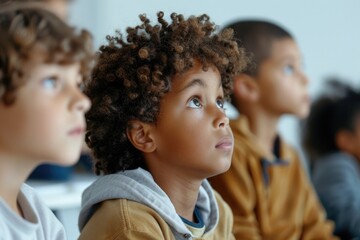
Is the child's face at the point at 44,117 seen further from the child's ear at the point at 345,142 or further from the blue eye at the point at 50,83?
the child's ear at the point at 345,142

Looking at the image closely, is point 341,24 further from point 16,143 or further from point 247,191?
point 16,143

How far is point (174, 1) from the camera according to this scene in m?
2.55

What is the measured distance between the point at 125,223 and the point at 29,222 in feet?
0.51

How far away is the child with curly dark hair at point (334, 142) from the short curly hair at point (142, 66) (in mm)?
1002

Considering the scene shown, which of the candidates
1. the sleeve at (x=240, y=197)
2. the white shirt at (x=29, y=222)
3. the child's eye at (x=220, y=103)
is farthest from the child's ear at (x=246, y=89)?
the white shirt at (x=29, y=222)

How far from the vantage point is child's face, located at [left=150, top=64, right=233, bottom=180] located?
1.03 meters

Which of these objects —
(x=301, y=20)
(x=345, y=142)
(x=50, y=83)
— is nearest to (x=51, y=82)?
(x=50, y=83)

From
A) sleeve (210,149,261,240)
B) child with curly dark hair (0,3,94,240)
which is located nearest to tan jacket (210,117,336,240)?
sleeve (210,149,261,240)

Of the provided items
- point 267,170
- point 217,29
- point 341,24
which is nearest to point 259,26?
point 267,170

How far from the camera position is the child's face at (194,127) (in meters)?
1.03

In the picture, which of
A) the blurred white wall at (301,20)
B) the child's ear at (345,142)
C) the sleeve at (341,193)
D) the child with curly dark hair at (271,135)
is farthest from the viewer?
the blurred white wall at (301,20)

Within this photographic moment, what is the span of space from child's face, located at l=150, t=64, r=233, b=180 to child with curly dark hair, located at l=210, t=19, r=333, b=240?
1.43 ft

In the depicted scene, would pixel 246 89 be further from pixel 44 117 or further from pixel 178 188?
pixel 44 117

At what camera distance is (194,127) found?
1.03 m
